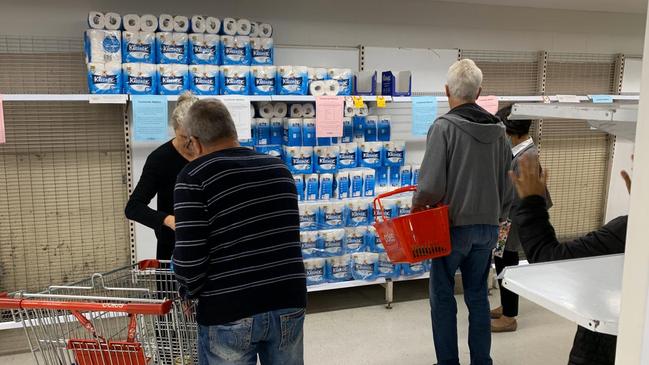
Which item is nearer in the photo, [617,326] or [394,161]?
[617,326]

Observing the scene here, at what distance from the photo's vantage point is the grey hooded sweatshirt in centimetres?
280

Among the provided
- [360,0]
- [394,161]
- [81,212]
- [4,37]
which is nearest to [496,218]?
[394,161]

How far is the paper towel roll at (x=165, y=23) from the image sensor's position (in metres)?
3.65

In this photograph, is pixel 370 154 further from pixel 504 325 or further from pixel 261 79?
pixel 504 325

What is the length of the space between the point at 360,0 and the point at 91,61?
2290 millimetres

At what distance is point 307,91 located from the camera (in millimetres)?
4008

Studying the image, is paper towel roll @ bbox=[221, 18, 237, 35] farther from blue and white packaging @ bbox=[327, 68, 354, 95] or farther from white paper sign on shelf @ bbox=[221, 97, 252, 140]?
blue and white packaging @ bbox=[327, 68, 354, 95]

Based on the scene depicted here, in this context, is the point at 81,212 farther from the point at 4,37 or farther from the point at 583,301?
the point at 583,301

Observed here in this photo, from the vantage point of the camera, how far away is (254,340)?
1.94 meters

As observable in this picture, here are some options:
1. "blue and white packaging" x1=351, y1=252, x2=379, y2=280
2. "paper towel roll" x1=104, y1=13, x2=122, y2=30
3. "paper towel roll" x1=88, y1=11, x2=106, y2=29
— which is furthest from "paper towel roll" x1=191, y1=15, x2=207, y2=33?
"blue and white packaging" x1=351, y1=252, x2=379, y2=280

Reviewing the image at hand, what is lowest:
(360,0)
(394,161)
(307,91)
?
(394,161)

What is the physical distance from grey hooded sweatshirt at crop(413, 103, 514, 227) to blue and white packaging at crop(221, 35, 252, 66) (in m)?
1.67

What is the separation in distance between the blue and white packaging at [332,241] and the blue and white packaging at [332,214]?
0.05 meters

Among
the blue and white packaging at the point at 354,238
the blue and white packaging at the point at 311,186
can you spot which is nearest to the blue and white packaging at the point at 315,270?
the blue and white packaging at the point at 354,238
